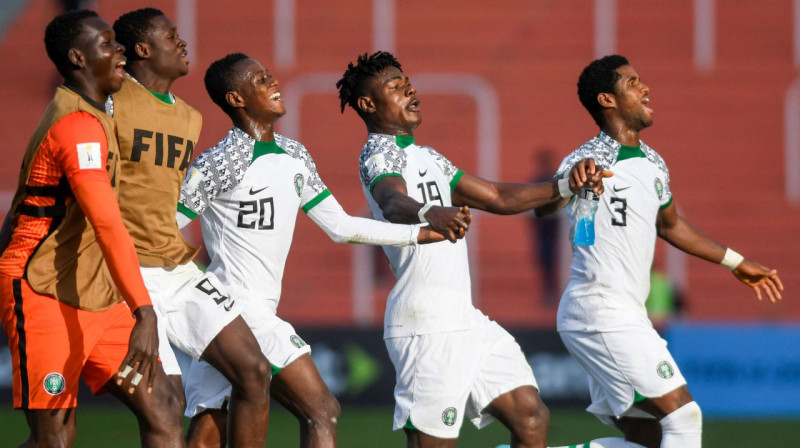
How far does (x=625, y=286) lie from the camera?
20.9 feet

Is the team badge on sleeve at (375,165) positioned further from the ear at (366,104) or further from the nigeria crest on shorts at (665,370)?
the nigeria crest on shorts at (665,370)

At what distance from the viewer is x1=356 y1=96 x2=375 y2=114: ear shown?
20.3ft

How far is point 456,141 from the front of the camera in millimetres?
15898

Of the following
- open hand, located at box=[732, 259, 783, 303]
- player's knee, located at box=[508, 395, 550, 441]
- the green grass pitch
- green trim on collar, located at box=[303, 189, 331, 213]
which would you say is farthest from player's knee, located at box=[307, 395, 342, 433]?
the green grass pitch

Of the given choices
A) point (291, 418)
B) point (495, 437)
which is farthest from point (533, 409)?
point (291, 418)

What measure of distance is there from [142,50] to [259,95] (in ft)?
2.19

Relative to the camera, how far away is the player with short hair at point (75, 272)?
4.38 metres

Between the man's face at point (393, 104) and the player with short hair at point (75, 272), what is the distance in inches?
67.6

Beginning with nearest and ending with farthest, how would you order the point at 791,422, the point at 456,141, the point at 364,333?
the point at 791,422 < the point at 364,333 < the point at 456,141

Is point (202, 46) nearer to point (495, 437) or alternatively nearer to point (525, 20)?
point (525, 20)

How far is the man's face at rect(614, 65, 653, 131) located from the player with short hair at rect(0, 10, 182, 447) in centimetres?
304

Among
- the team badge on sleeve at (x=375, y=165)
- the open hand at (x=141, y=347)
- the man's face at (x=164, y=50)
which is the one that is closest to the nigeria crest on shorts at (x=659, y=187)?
the team badge on sleeve at (x=375, y=165)

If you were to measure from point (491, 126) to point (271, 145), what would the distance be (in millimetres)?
10115

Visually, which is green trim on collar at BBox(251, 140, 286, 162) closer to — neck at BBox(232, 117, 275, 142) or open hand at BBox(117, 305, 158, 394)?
neck at BBox(232, 117, 275, 142)
